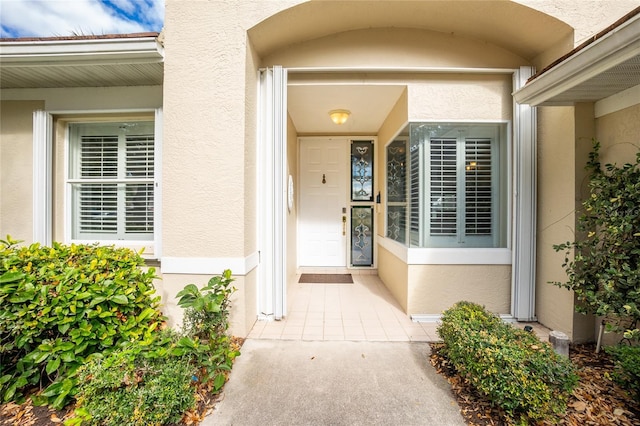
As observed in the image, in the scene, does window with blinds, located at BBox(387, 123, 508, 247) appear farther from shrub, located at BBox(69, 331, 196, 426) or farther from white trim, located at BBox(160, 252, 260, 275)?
shrub, located at BBox(69, 331, 196, 426)

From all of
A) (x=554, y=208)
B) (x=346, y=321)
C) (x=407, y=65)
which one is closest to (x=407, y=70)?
(x=407, y=65)

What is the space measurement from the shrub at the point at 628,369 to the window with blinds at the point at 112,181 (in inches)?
168

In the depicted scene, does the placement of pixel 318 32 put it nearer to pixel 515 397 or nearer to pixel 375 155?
pixel 375 155

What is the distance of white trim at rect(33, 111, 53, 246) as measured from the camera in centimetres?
286

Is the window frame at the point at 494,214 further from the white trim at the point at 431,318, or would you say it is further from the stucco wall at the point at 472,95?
the white trim at the point at 431,318

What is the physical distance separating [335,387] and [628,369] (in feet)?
6.31

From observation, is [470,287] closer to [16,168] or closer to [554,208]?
[554,208]

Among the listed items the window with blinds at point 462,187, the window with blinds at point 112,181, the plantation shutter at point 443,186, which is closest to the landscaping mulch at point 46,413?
the window with blinds at point 112,181

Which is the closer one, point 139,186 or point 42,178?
point 42,178

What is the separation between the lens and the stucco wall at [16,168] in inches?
116

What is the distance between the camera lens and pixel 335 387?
1.89 metres

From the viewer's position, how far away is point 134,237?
2992mm

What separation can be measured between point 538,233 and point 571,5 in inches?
87.8

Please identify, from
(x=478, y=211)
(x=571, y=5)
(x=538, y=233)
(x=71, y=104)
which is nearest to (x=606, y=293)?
(x=538, y=233)
